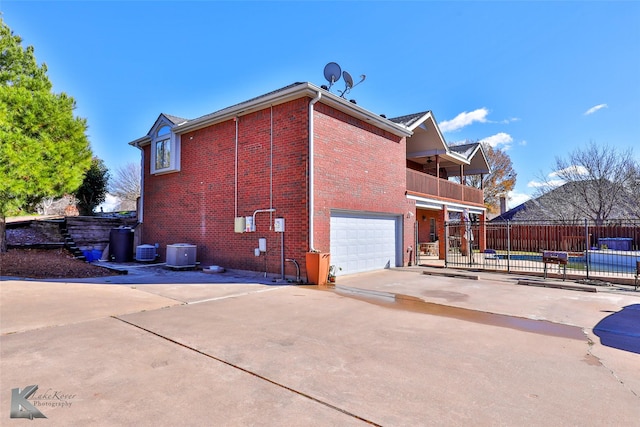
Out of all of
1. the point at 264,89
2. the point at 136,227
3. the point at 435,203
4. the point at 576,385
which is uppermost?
the point at 264,89

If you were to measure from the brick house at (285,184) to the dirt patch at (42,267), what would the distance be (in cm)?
329

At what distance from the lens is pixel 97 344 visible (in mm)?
4266

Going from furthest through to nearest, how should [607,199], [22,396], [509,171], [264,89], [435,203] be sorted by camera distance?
[509,171] → [607,199] → [435,203] → [264,89] → [22,396]

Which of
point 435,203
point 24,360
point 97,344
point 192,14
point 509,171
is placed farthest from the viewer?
point 509,171

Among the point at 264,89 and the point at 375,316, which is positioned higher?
the point at 264,89

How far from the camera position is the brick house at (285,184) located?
9.96 metres

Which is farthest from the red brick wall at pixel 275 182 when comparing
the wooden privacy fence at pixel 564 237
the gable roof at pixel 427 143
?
the wooden privacy fence at pixel 564 237

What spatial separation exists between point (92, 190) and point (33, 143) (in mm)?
10622

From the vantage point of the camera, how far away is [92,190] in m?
20.4

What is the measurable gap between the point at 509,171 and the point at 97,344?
1533 inches

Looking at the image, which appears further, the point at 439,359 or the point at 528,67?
the point at 528,67

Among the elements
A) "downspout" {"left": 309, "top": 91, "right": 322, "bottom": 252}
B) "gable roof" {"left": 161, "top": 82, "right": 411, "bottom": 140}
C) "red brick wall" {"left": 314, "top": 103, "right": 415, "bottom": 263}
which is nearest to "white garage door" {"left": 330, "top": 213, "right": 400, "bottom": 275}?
"red brick wall" {"left": 314, "top": 103, "right": 415, "bottom": 263}

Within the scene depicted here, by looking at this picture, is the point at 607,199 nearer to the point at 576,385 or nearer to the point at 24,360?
the point at 576,385

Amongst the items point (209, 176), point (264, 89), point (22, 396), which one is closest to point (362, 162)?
point (264, 89)
